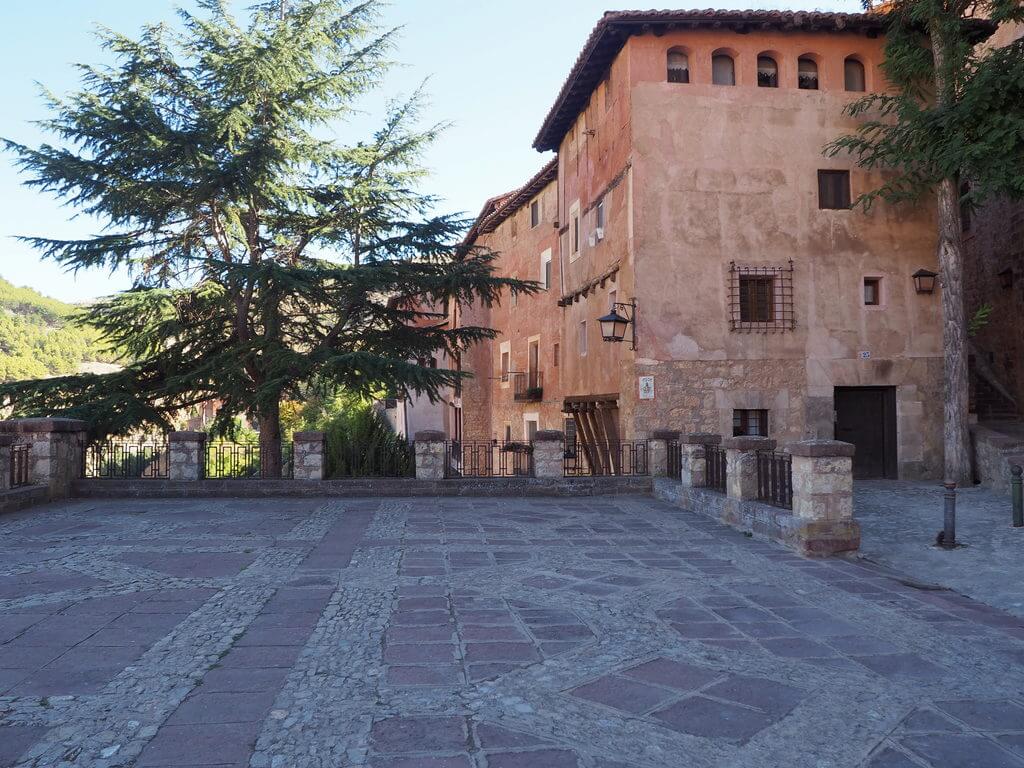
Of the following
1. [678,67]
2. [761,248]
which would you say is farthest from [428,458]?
[678,67]

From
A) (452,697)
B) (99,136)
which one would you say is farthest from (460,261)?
(452,697)

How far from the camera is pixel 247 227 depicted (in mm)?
17922

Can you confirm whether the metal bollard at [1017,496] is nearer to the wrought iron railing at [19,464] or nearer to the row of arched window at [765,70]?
the row of arched window at [765,70]

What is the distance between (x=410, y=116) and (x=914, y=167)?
36.1ft

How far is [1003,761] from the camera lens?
130 inches

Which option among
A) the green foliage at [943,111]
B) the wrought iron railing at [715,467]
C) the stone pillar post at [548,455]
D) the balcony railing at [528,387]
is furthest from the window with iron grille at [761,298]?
the balcony railing at [528,387]

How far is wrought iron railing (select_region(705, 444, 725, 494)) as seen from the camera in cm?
1173

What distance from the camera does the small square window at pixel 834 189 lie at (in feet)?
57.2

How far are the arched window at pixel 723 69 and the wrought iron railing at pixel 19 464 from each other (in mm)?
15397

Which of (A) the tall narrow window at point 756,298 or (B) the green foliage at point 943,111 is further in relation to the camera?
(A) the tall narrow window at point 756,298

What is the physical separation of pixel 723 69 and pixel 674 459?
29.7 feet

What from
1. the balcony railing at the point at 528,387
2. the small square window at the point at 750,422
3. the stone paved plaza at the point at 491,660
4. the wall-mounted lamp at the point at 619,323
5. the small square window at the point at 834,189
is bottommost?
the stone paved plaza at the point at 491,660

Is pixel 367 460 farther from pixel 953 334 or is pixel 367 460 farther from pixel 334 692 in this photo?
pixel 334 692

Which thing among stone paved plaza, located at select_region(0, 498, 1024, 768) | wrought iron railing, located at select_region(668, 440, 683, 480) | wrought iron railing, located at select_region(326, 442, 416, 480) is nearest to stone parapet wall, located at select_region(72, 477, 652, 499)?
wrought iron railing, located at select_region(668, 440, 683, 480)
